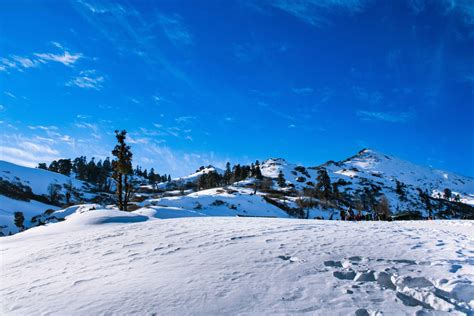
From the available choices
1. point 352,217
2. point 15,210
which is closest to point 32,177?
point 15,210

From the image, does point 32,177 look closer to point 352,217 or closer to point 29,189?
point 29,189

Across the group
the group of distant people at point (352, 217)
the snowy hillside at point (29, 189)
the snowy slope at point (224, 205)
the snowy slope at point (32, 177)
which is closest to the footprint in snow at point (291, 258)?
the group of distant people at point (352, 217)

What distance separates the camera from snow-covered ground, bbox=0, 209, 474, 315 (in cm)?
631

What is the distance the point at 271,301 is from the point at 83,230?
1556cm

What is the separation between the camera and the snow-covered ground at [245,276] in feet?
20.7

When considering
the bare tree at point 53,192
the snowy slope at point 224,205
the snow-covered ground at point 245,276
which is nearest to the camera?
the snow-covered ground at point 245,276

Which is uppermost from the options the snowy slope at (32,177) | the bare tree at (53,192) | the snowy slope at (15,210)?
the snowy slope at (32,177)

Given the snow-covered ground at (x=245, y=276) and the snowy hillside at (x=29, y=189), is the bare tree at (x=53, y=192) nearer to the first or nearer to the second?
the snowy hillside at (x=29, y=189)

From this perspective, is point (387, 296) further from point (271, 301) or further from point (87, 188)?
point (87, 188)

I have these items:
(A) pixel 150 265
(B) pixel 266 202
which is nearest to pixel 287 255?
(A) pixel 150 265

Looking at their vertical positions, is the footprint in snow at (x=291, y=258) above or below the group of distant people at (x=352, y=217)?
above

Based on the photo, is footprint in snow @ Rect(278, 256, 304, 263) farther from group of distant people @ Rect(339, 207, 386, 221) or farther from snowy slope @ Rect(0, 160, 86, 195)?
snowy slope @ Rect(0, 160, 86, 195)

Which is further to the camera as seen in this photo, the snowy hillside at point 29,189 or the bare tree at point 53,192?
the bare tree at point 53,192

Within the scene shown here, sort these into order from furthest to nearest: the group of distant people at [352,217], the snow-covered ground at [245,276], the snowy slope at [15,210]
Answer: the snowy slope at [15,210]
the group of distant people at [352,217]
the snow-covered ground at [245,276]
